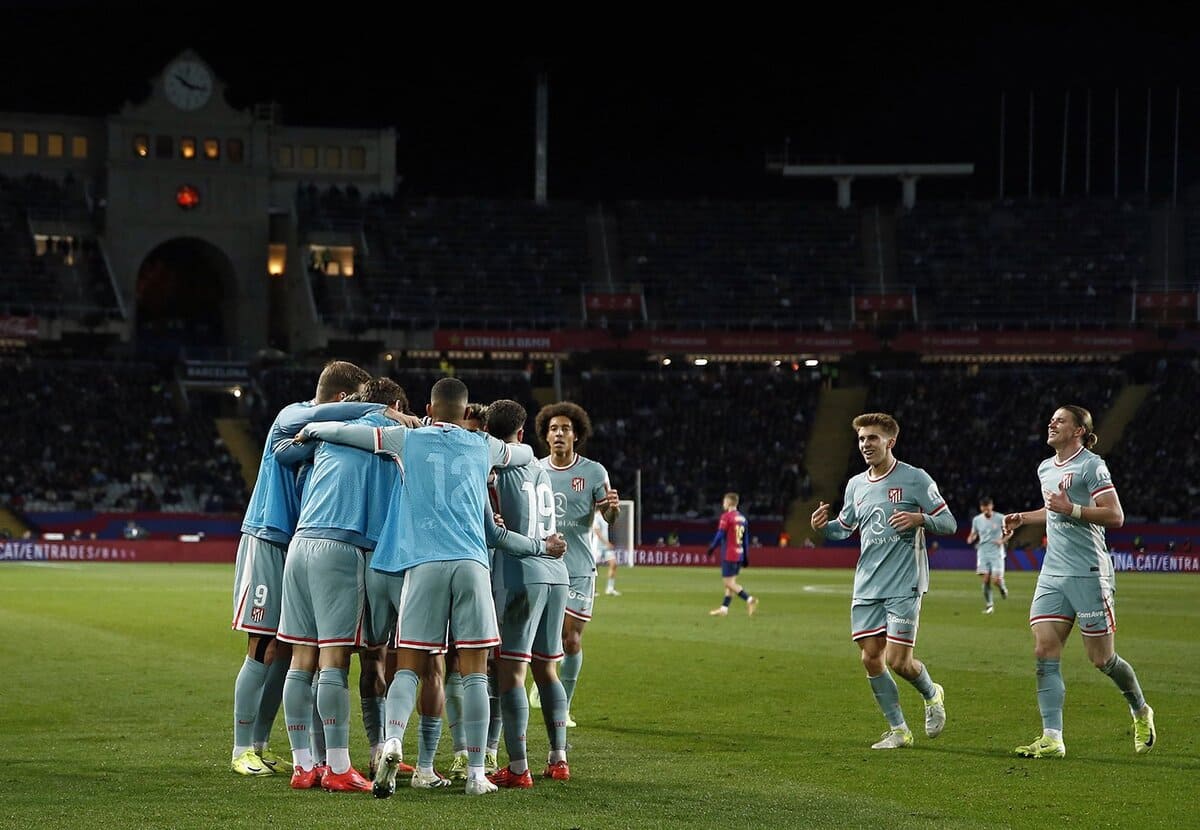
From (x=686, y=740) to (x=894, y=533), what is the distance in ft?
7.74

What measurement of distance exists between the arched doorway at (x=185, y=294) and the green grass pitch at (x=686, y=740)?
48.1 m

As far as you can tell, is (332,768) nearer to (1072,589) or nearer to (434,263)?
(1072,589)

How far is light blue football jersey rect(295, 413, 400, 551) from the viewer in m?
10.0

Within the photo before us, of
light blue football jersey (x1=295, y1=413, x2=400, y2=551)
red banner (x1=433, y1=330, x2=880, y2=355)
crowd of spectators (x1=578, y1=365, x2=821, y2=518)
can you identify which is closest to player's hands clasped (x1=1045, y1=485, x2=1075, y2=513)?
light blue football jersey (x1=295, y1=413, x2=400, y2=551)

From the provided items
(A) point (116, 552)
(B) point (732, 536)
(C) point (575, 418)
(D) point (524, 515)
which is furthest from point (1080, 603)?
(A) point (116, 552)

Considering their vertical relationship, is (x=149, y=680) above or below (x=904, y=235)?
below

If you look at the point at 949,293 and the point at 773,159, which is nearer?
the point at 949,293

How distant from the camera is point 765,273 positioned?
74375mm

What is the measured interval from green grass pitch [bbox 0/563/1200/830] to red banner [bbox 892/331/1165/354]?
44.6 meters

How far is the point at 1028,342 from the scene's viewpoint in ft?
227

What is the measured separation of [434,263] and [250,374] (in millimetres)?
10764

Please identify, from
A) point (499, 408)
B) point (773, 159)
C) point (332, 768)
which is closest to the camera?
point (332, 768)

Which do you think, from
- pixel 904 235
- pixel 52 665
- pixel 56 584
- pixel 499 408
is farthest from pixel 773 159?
pixel 499 408

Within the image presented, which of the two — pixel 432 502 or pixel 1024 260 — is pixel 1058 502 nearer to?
pixel 432 502
